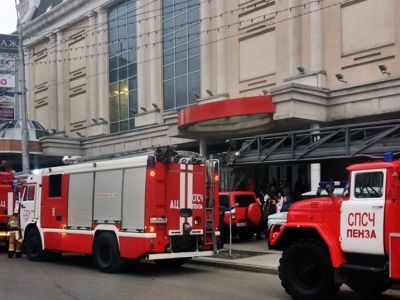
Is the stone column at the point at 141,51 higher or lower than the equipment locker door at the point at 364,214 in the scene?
higher

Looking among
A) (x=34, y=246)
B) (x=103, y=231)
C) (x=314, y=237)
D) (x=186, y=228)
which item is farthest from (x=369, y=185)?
(x=34, y=246)

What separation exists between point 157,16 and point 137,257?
22.3m

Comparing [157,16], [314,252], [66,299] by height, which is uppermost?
[157,16]

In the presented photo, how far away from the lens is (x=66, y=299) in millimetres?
9555

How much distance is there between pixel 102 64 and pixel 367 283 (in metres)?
30.7

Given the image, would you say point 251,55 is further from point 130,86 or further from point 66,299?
point 66,299

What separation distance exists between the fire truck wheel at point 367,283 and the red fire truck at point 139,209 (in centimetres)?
460

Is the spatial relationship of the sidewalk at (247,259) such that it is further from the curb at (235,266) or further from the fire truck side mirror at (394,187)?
the fire truck side mirror at (394,187)

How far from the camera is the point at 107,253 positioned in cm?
1316

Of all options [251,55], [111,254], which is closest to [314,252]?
[111,254]

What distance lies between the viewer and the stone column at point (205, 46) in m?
28.7

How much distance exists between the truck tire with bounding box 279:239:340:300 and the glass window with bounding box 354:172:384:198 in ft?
3.72

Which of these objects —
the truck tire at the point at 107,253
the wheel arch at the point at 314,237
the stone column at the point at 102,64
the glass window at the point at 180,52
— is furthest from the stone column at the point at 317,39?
the stone column at the point at 102,64

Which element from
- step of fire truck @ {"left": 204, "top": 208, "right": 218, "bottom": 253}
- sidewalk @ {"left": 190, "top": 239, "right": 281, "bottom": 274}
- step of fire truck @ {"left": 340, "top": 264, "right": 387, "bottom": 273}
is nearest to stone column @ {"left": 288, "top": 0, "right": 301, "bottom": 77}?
sidewalk @ {"left": 190, "top": 239, "right": 281, "bottom": 274}
